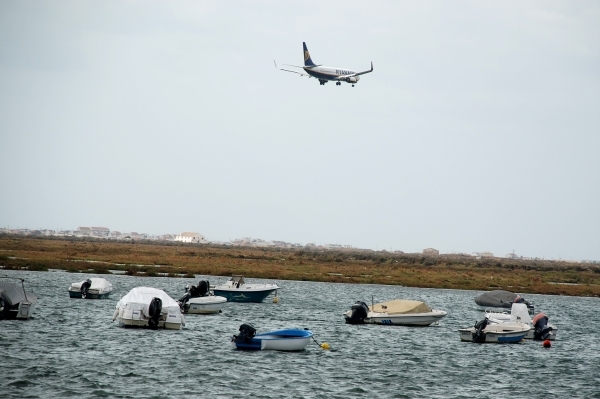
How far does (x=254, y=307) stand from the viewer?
69812 millimetres

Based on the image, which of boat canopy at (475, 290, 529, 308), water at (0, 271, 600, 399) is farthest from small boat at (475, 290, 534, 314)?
water at (0, 271, 600, 399)

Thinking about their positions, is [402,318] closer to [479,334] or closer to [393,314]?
[393,314]

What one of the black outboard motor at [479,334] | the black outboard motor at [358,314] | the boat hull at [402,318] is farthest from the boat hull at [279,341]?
the boat hull at [402,318]

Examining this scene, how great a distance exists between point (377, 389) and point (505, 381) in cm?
784

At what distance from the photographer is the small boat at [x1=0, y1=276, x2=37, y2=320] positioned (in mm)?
48406

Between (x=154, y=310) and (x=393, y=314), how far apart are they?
1947 centimetres

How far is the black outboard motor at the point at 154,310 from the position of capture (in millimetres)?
47906

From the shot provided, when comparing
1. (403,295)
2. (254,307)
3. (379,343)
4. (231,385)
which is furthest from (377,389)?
(403,295)

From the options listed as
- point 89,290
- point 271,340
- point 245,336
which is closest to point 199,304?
point 89,290

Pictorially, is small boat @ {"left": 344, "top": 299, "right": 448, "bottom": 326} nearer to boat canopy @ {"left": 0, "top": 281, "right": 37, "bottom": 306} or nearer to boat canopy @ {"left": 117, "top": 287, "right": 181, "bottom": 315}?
boat canopy @ {"left": 117, "top": 287, "right": 181, "bottom": 315}

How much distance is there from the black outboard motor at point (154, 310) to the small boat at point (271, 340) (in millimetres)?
6614

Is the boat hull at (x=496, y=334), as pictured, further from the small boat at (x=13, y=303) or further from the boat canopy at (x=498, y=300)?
the small boat at (x=13, y=303)

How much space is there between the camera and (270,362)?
40156 mm

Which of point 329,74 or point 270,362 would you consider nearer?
point 270,362
